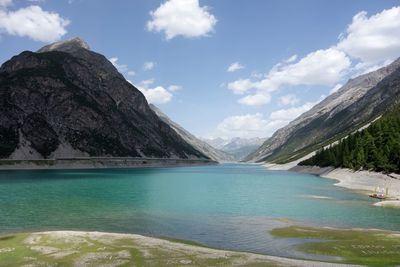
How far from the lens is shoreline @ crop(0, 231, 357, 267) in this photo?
3064cm

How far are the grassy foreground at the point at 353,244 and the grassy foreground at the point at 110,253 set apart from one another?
5426mm

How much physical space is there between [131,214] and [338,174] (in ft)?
353

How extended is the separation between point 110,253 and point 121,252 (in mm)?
893

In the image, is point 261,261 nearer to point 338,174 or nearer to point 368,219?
point 368,219

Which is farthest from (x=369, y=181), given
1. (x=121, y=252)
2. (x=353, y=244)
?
(x=121, y=252)

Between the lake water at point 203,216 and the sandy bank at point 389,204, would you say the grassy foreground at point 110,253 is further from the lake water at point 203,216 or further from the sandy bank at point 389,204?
the sandy bank at point 389,204

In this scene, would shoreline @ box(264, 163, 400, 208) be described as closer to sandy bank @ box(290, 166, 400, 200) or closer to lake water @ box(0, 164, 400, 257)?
sandy bank @ box(290, 166, 400, 200)

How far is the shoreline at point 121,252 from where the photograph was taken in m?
30.6

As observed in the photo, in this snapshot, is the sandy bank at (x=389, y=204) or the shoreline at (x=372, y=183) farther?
the shoreline at (x=372, y=183)

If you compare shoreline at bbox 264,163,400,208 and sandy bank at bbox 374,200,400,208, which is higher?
shoreline at bbox 264,163,400,208

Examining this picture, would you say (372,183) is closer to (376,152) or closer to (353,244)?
(376,152)

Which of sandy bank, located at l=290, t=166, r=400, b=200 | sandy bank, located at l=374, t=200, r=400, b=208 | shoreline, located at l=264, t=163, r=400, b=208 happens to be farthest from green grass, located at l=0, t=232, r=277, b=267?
sandy bank, located at l=290, t=166, r=400, b=200

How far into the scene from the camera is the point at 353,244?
37531 millimetres

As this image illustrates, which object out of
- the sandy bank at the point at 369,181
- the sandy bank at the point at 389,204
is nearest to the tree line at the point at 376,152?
the sandy bank at the point at 369,181
